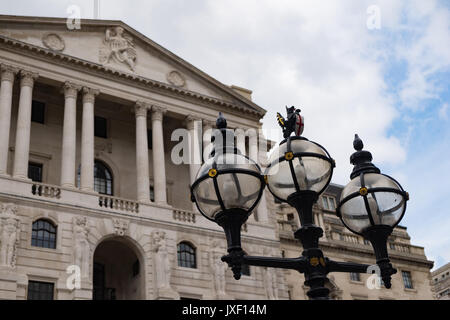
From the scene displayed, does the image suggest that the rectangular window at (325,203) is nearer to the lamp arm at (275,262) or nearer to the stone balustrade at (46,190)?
the stone balustrade at (46,190)

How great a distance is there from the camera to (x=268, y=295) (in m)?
40.4

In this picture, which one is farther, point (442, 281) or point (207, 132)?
point (442, 281)

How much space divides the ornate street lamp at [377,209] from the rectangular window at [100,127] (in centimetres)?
3629

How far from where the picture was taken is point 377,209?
32.1ft

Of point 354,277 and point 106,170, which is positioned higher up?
point 106,170

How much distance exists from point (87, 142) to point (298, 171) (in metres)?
31.3

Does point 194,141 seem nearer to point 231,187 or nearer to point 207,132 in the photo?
point 207,132

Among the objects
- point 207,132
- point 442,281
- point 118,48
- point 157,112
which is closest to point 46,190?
point 157,112

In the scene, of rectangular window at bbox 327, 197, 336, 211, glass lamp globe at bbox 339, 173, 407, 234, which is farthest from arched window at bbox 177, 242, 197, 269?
rectangular window at bbox 327, 197, 336, 211

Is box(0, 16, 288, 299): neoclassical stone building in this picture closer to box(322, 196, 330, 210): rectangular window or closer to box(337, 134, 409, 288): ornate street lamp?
box(322, 196, 330, 210): rectangular window

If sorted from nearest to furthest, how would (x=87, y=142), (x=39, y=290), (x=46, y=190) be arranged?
(x=39, y=290)
(x=46, y=190)
(x=87, y=142)

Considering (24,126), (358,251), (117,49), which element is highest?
(117,49)

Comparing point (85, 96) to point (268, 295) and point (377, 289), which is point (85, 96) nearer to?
point (268, 295)

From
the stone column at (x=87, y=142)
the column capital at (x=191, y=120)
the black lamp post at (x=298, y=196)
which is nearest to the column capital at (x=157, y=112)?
the column capital at (x=191, y=120)
